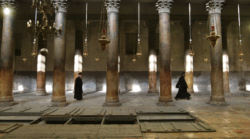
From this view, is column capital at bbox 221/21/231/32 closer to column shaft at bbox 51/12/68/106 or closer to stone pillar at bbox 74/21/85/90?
stone pillar at bbox 74/21/85/90

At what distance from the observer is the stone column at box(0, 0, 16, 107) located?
877cm

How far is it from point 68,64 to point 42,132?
520 inches

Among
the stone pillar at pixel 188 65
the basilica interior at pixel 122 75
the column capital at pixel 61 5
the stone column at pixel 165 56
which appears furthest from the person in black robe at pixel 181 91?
the column capital at pixel 61 5

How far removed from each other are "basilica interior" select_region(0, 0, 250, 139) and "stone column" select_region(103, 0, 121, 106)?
5 cm

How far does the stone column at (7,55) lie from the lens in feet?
28.8

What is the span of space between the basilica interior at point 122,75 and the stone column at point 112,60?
0.16 ft

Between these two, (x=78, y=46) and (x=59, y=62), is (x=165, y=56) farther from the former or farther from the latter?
(x=78, y=46)

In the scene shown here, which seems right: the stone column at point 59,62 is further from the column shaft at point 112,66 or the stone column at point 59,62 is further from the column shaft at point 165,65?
the column shaft at point 165,65

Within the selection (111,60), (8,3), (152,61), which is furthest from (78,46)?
(111,60)

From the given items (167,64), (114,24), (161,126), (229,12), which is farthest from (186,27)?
(161,126)

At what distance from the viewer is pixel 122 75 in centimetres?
1659

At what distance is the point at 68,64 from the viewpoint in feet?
54.3

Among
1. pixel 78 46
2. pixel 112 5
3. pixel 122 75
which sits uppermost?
pixel 112 5

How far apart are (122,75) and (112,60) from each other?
314 inches
